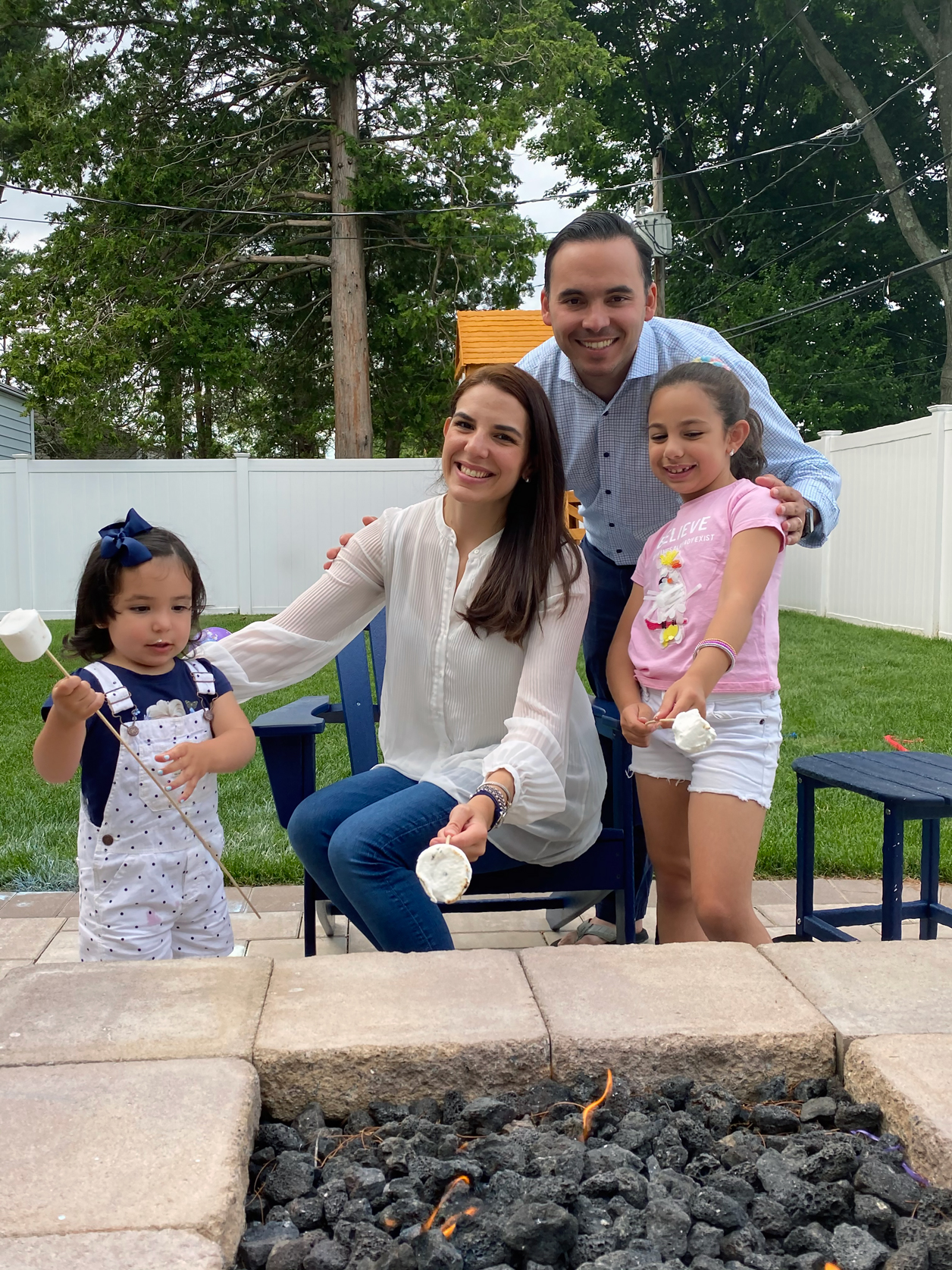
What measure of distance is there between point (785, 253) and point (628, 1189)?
82.2 ft

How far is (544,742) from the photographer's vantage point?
2.35m

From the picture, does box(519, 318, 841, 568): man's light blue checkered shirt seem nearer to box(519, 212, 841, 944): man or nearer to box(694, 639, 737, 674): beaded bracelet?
box(519, 212, 841, 944): man

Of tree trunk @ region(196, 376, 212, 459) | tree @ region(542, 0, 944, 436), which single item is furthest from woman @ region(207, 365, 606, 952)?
tree @ region(542, 0, 944, 436)

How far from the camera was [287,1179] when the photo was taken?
1.42 metres

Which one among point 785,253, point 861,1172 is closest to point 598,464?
point 861,1172

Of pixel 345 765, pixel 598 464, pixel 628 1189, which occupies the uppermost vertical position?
pixel 598 464

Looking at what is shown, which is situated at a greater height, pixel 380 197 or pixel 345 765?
pixel 380 197

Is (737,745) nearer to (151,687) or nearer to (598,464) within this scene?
(598,464)

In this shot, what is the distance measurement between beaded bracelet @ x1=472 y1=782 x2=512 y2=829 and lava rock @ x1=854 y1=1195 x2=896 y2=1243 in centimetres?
95

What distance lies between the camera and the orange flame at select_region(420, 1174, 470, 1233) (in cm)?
132

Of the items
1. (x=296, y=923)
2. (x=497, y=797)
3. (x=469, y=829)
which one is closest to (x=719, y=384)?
(x=497, y=797)

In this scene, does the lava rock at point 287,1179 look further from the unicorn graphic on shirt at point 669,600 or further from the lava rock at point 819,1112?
the unicorn graphic on shirt at point 669,600

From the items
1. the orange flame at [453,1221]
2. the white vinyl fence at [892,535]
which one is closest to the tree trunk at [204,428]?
the white vinyl fence at [892,535]

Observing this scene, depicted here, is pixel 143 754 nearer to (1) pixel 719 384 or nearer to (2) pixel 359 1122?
(2) pixel 359 1122
